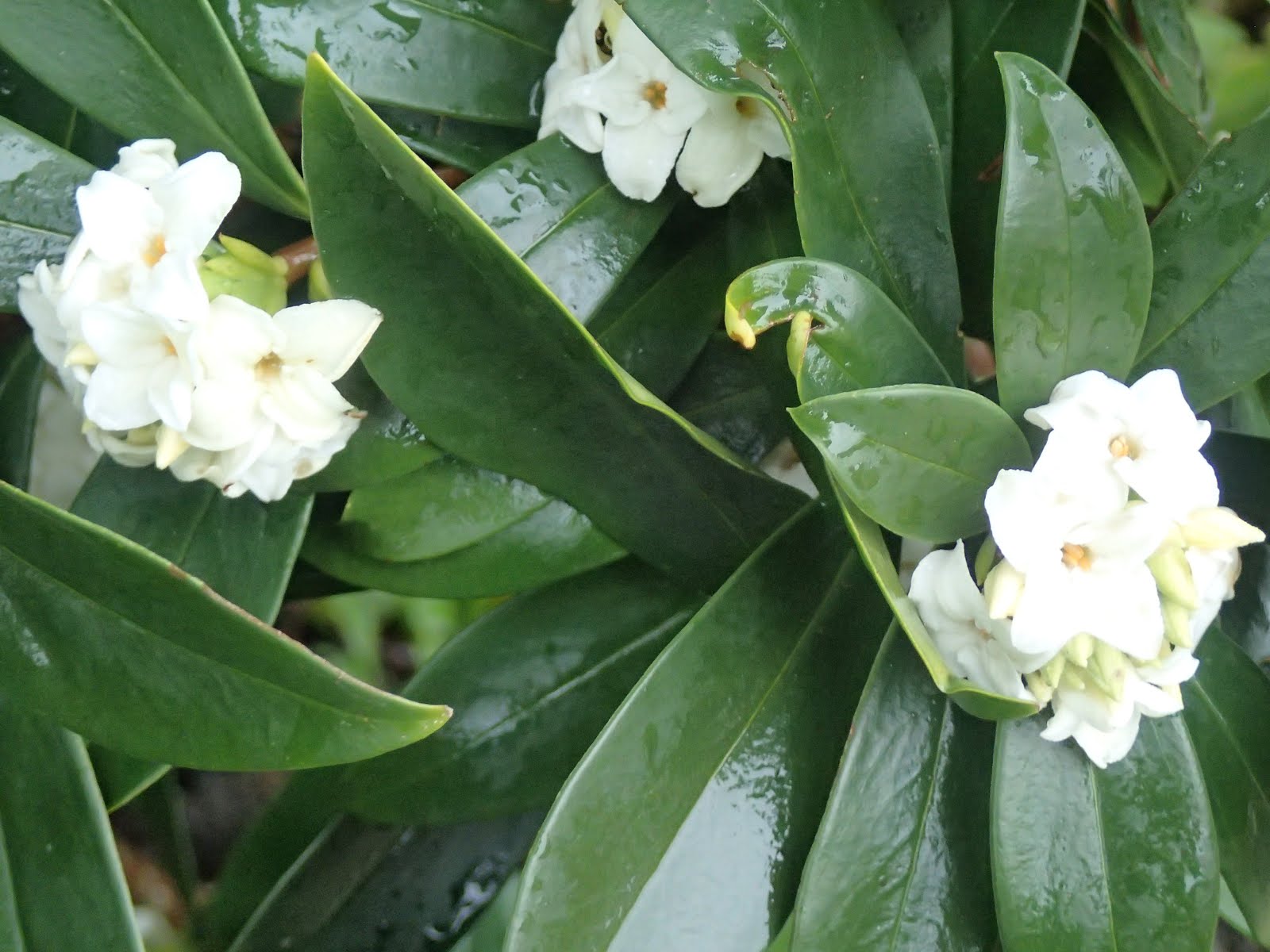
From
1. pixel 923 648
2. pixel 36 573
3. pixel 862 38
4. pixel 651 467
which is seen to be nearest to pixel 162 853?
pixel 36 573

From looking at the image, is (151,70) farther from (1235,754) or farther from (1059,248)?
(1235,754)

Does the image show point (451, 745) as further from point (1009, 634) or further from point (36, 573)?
point (1009, 634)

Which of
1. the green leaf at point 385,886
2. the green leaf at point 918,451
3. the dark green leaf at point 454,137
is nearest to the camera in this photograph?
the green leaf at point 918,451

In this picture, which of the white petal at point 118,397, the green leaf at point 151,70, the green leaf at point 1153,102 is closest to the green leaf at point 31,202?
the green leaf at point 151,70

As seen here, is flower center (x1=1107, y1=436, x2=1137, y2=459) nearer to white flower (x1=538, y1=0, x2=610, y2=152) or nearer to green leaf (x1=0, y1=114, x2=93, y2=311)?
white flower (x1=538, y1=0, x2=610, y2=152)

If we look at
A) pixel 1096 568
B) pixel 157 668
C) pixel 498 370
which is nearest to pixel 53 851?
pixel 157 668

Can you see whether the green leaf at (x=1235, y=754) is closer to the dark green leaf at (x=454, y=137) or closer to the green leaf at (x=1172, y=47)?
the green leaf at (x=1172, y=47)
